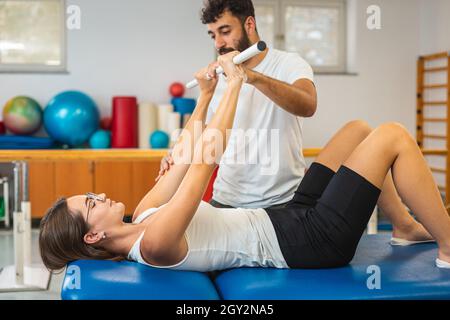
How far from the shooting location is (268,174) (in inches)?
90.7

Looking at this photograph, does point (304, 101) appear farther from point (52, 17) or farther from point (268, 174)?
point (52, 17)

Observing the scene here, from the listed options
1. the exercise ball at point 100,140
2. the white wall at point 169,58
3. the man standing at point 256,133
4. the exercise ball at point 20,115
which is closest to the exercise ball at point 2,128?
the exercise ball at point 20,115

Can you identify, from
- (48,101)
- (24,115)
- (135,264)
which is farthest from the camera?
(48,101)

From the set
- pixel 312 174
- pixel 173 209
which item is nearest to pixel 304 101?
pixel 312 174

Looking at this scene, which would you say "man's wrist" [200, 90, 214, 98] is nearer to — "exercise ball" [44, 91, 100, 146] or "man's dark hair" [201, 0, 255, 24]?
"man's dark hair" [201, 0, 255, 24]

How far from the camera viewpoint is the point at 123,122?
5.67 meters

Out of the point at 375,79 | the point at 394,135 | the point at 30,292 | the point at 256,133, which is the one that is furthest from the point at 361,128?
the point at 375,79

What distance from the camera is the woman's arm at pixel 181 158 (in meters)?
2.04

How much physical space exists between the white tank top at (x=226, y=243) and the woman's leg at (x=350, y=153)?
42 centimetres

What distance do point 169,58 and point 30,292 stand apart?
3.34 m

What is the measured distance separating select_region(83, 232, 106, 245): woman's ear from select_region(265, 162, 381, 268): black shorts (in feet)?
1.87

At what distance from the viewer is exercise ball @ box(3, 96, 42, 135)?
5418 millimetres
